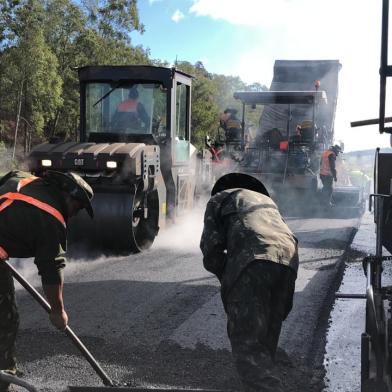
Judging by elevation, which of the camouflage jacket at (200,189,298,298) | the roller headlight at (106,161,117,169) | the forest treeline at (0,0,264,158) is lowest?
the camouflage jacket at (200,189,298,298)

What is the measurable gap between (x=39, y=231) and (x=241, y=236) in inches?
43.2

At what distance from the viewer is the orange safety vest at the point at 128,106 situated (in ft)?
26.5

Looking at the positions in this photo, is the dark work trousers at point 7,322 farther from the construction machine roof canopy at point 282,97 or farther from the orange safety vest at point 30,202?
the construction machine roof canopy at point 282,97

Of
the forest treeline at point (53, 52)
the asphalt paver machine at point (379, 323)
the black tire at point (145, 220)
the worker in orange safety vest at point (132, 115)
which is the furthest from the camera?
the forest treeline at point (53, 52)

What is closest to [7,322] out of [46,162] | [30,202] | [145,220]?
[30,202]

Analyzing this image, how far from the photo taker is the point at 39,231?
9.86 ft

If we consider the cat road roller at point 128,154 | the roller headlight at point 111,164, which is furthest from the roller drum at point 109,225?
the roller headlight at point 111,164

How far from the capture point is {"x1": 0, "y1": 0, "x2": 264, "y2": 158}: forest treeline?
2288 centimetres

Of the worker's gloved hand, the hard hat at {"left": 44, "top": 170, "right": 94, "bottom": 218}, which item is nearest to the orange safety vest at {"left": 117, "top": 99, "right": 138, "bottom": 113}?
the hard hat at {"left": 44, "top": 170, "right": 94, "bottom": 218}

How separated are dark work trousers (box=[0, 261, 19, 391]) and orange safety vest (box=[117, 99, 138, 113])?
16.5 feet

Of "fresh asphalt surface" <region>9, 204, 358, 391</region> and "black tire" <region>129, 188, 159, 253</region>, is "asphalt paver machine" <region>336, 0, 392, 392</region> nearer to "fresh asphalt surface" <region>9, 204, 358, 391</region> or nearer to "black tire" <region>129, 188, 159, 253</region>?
"fresh asphalt surface" <region>9, 204, 358, 391</region>

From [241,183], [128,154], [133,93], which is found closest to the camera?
[241,183]

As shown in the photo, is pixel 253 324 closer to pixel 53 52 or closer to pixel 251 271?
pixel 251 271

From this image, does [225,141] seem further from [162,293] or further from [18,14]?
[18,14]
